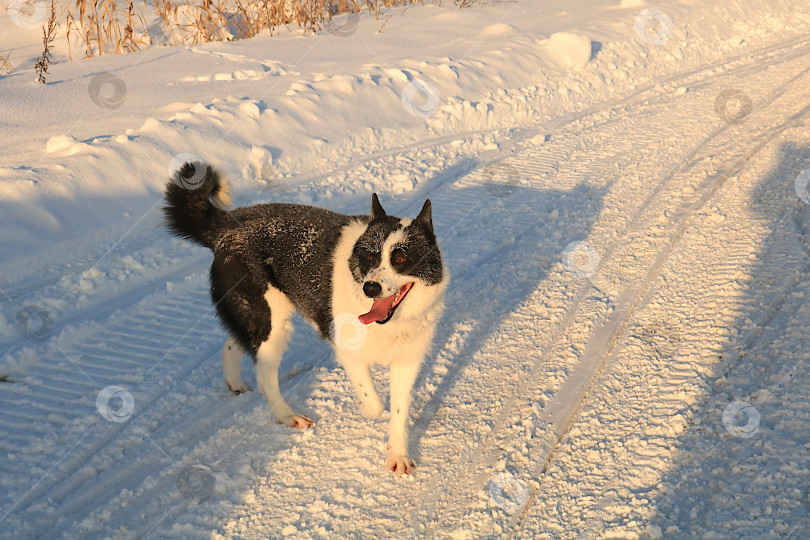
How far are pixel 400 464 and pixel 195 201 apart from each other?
2.02 m

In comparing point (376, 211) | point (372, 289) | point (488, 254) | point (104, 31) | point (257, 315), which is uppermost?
point (376, 211)

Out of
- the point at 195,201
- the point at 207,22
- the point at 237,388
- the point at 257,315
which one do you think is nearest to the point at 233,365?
the point at 237,388

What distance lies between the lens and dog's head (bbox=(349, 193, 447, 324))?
3.17 m

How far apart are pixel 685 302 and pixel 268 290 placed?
3061 mm

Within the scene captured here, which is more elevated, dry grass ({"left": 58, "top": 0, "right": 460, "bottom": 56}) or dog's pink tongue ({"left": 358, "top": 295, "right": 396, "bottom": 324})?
dog's pink tongue ({"left": 358, "top": 295, "right": 396, "bottom": 324})

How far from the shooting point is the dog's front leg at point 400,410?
3424 mm

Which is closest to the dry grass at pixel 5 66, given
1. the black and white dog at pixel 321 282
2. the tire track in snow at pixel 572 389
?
the black and white dog at pixel 321 282

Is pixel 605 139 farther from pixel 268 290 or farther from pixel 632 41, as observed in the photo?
pixel 268 290

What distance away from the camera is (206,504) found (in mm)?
3178

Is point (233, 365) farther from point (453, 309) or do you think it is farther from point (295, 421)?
point (453, 309)

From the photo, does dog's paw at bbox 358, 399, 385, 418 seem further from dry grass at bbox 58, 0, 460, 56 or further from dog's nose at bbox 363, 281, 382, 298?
dry grass at bbox 58, 0, 460, 56

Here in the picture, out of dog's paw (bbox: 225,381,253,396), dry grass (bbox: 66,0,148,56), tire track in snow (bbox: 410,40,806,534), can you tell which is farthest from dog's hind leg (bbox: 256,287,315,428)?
dry grass (bbox: 66,0,148,56)

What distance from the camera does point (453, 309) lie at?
481 cm

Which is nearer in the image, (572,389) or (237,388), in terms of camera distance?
(572,389)
